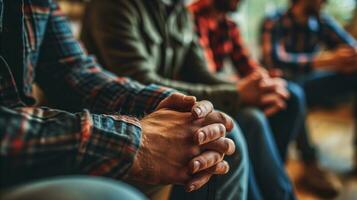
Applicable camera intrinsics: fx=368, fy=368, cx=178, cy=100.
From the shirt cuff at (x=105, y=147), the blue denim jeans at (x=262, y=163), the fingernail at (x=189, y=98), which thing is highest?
the fingernail at (x=189, y=98)

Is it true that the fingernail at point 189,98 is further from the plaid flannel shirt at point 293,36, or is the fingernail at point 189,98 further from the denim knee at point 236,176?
the plaid flannel shirt at point 293,36

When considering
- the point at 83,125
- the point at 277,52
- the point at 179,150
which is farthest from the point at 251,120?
the point at 277,52

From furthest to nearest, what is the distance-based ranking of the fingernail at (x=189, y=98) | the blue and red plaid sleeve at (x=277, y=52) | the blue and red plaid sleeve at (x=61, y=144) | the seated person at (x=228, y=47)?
the blue and red plaid sleeve at (x=277, y=52), the seated person at (x=228, y=47), the fingernail at (x=189, y=98), the blue and red plaid sleeve at (x=61, y=144)

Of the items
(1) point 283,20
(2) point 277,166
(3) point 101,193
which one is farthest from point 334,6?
(3) point 101,193

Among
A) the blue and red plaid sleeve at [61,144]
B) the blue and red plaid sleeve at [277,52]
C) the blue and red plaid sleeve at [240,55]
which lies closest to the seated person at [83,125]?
the blue and red plaid sleeve at [61,144]

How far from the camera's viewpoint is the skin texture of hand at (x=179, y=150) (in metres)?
0.54

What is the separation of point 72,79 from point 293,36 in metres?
1.72

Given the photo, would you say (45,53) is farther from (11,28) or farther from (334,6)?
(334,6)

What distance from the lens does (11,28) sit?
693 mm

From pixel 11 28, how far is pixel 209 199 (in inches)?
19.6

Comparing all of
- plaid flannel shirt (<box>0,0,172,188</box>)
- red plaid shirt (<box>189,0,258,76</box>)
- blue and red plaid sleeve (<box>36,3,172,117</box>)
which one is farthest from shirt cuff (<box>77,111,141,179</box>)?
red plaid shirt (<box>189,0,258,76</box>)

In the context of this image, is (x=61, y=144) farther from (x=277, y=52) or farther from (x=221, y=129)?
(x=277, y=52)

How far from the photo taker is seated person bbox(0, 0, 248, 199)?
1.45ft

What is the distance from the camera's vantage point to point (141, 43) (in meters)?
1.16
